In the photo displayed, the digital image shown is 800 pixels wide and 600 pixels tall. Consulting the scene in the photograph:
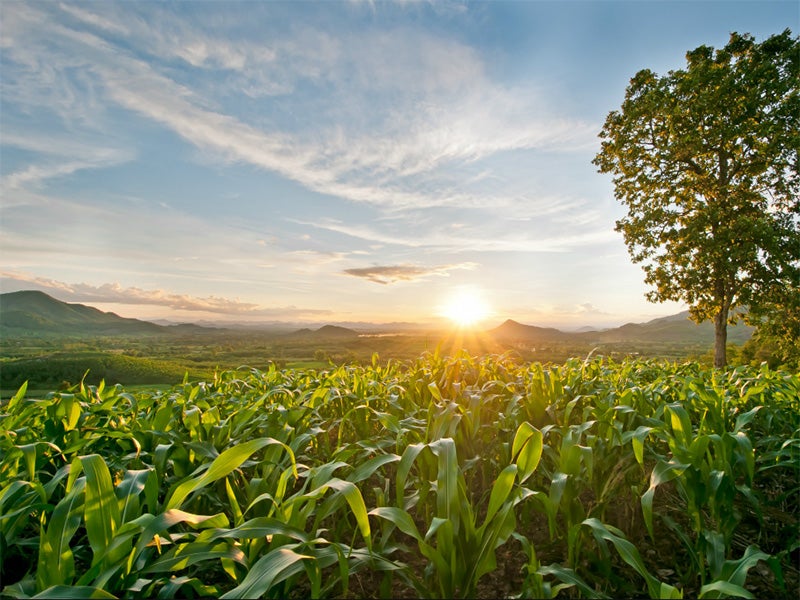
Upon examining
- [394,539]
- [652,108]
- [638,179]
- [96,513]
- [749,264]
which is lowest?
[394,539]

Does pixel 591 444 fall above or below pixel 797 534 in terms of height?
above

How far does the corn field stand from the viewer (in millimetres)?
1508

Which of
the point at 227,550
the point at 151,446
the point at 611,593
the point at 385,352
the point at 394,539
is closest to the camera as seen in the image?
the point at 227,550

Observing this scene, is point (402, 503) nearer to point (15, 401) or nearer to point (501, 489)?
point (501, 489)

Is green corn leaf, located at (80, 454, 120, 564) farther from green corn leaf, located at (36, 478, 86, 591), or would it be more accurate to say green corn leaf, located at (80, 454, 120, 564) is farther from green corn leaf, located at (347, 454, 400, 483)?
green corn leaf, located at (347, 454, 400, 483)

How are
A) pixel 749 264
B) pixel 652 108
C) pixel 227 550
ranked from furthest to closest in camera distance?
1. pixel 652 108
2. pixel 749 264
3. pixel 227 550

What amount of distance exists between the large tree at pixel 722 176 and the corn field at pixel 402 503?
37.8 ft

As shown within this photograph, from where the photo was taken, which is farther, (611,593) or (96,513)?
(611,593)

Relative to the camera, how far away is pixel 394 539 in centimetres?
242

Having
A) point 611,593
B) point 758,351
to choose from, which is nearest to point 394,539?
point 611,593

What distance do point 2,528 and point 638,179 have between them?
18.4m

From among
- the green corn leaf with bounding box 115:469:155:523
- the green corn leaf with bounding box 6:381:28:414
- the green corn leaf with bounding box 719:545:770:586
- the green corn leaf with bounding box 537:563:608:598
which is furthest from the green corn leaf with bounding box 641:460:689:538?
the green corn leaf with bounding box 6:381:28:414

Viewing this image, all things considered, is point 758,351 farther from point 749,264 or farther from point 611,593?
point 611,593

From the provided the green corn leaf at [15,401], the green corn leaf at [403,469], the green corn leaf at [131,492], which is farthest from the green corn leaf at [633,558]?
the green corn leaf at [15,401]
